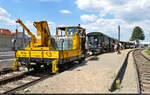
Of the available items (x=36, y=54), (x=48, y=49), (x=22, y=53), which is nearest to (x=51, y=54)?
(x=48, y=49)

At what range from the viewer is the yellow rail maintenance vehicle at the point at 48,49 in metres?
7.07

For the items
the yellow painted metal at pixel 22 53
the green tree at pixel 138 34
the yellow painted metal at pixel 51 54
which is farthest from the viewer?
the green tree at pixel 138 34

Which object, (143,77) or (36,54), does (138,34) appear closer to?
(143,77)

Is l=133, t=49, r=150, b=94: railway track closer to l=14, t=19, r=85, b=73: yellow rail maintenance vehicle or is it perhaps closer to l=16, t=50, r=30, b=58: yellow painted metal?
l=14, t=19, r=85, b=73: yellow rail maintenance vehicle

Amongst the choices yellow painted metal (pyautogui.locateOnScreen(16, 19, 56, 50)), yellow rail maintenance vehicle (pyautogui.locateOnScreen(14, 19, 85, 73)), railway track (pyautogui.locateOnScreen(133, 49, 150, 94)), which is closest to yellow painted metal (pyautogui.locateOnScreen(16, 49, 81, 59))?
yellow rail maintenance vehicle (pyautogui.locateOnScreen(14, 19, 85, 73))

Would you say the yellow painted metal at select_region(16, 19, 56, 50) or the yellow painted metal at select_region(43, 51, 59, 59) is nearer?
the yellow painted metal at select_region(43, 51, 59, 59)

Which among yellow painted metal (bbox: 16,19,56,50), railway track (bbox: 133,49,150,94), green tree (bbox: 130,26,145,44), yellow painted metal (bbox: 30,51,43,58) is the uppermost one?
green tree (bbox: 130,26,145,44)

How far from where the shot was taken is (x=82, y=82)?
17.8 ft

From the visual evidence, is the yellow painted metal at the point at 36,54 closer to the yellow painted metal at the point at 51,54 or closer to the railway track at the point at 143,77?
the yellow painted metal at the point at 51,54

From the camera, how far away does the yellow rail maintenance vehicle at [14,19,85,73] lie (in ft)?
23.2

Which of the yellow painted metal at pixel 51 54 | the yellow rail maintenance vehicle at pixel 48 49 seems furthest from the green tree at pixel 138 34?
the yellow painted metal at pixel 51 54

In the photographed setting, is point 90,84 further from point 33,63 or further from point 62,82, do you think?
point 33,63

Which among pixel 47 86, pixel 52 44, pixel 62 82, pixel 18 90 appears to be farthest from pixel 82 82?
pixel 52 44

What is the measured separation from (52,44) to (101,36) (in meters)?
13.3
